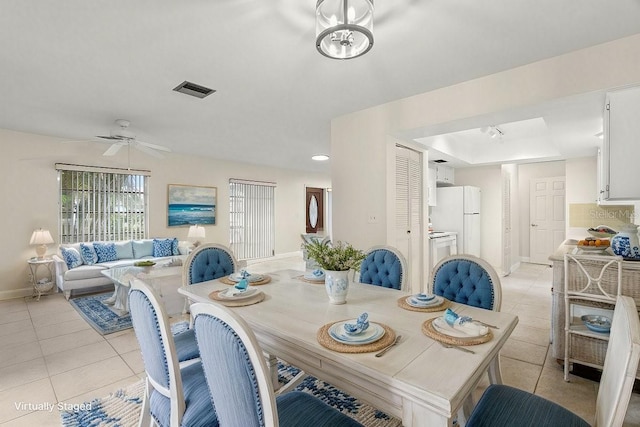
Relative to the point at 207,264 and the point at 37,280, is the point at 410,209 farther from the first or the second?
the point at 37,280

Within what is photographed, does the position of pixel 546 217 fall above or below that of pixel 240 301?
above

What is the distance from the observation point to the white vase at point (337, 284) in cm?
171

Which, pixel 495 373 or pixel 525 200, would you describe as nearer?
pixel 495 373

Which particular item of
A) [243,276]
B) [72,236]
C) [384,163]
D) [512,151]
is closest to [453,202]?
[512,151]

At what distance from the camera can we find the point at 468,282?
192cm

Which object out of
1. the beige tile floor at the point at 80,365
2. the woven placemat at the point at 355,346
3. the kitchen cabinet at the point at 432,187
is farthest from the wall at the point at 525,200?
the woven placemat at the point at 355,346

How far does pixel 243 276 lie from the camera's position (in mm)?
2213

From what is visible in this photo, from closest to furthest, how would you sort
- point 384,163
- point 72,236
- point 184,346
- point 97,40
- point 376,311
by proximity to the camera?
point 376,311, point 184,346, point 97,40, point 384,163, point 72,236

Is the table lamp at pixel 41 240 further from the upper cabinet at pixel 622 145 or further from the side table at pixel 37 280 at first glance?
the upper cabinet at pixel 622 145

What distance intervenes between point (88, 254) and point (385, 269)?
15.1ft

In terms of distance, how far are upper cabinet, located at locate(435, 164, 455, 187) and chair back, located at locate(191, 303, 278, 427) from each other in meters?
5.66

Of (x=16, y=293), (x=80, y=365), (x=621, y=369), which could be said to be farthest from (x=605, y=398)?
(x=16, y=293)

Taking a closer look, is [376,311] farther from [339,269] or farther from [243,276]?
[243,276]

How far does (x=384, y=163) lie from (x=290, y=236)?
5.19m
